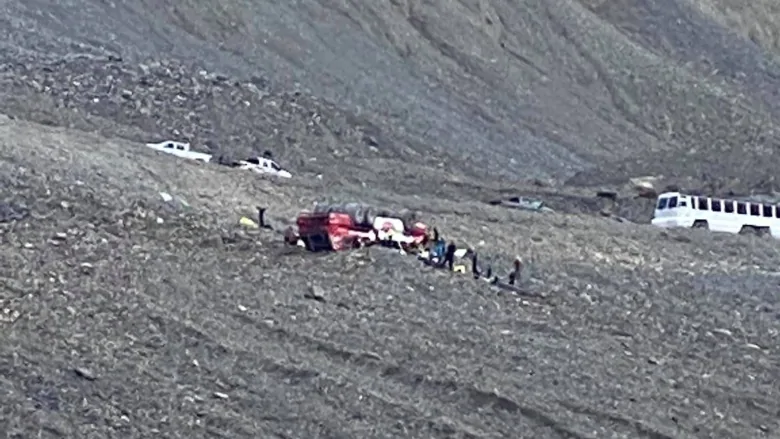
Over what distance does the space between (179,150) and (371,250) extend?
15527mm

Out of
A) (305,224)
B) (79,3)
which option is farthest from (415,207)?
(79,3)

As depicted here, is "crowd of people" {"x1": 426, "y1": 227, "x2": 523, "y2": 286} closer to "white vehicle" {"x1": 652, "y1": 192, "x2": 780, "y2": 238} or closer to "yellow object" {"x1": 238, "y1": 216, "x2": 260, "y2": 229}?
"yellow object" {"x1": 238, "y1": 216, "x2": 260, "y2": 229}

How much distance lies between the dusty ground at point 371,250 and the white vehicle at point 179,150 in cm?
111

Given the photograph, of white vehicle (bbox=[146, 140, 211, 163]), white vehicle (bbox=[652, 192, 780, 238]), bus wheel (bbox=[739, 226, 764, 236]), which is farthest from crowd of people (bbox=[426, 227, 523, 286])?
white vehicle (bbox=[652, 192, 780, 238])

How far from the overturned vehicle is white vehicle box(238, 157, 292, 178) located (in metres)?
10.8

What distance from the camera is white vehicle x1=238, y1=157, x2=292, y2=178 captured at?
4012 centimetres

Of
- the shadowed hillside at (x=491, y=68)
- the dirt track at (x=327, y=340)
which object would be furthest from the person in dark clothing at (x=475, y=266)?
the shadowed hillside at (x=491, y=68)

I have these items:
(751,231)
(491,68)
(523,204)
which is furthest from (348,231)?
(491,68)

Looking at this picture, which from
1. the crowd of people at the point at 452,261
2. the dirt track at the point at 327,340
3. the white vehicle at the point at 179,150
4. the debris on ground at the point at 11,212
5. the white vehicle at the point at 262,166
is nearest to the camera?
the dirt track at the point at 327,340

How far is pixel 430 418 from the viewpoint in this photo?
19.2m

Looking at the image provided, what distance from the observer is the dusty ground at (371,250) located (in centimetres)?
1972

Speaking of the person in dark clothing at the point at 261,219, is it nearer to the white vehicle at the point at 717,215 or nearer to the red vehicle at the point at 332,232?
the red vehicle at the point at 332,232

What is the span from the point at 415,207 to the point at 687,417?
17222 mm

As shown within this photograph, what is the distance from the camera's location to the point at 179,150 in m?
41.2
